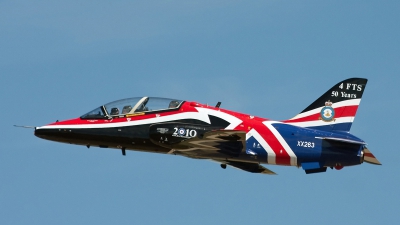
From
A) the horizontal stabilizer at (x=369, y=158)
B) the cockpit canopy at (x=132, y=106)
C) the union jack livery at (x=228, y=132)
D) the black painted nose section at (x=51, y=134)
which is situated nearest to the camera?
the union jack livery at (x=228, y=132)

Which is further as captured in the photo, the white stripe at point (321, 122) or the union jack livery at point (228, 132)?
the white stripe at point (321, 122)

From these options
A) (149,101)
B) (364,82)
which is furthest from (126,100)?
(364,82)

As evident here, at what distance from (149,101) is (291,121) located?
7.30 metres

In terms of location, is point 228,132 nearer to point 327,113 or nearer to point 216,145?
point 216,145

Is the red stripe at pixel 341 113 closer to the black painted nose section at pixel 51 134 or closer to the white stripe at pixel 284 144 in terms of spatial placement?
the white stripe at pixel 284 144

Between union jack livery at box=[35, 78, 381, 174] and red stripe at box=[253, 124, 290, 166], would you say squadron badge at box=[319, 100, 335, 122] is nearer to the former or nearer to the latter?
union jack livery at box=[35, 78, 381, 174]

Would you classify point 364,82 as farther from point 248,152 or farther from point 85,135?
point 85,135

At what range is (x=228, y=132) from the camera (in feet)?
146

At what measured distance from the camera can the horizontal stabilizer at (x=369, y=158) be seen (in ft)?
150

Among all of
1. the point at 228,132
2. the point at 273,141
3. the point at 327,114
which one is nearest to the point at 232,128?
the point at 228,132

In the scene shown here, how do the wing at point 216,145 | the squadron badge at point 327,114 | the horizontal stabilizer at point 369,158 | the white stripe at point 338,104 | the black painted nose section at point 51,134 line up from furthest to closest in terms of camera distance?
the black painted nose section at point 51,134
the white stripe at point 338,104
the squadron badge at point 327,114
the horizontal stabilizer at point 369,158
the wing at point 216,145

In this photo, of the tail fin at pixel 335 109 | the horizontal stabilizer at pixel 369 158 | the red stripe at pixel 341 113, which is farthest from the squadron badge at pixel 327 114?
the horizontal stabilizer at pixel 369 158

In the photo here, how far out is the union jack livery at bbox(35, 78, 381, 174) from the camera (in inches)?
1783

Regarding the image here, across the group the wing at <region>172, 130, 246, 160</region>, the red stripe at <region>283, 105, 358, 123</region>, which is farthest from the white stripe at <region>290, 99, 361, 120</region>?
the wing at <region>172, 130, 246, 160</region>
